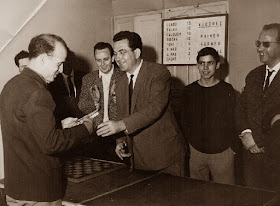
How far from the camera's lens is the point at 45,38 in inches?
72.6

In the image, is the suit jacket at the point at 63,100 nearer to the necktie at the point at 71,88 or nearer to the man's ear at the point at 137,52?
the necktie at the point at 71,88

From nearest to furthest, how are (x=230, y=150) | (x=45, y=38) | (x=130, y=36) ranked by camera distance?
(x=45, y=38) → (x=130, y=36) → (x=230, y=150)

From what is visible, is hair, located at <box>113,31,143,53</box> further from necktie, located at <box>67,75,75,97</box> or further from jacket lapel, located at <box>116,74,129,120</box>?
necktie, located at <box>67,75,75,97</box>

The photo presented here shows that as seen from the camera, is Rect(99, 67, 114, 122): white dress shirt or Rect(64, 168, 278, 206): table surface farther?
Rect(99, 67, 114, 122): white dress shirt

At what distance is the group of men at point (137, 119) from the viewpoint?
178 centimetres

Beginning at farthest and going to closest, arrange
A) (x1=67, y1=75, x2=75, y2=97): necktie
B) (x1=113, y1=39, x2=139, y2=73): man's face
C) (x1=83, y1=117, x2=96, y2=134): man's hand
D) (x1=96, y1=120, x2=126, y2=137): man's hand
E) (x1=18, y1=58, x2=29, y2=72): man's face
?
1. (x1=67, y1=75, x2=75, y2=97): necktie
2. (x1=18, y1=58, x2=29, y2=72): man's face
3. (x1=113, y1=39, x2=139, y2=73): man's face
4. (x1=96, y1=120, x2=126, y2=137): man's hand
5. (x1=83, y1=117, x2=96, y2=134): man's hand

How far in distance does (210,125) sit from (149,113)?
91cm

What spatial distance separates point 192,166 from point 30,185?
200 cm

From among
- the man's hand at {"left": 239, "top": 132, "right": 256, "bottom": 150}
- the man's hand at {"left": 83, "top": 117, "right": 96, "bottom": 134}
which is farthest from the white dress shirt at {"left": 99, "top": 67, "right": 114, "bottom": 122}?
the man's hand at {"left": 83, "top": 117, "right": 96, "bottom": 134}

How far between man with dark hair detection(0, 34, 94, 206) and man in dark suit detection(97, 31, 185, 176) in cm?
92

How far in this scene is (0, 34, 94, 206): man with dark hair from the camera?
A: 1714mm

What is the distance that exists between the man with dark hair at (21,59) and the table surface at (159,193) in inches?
77.8

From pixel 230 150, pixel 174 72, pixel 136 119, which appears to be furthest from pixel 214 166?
pixel 174 72

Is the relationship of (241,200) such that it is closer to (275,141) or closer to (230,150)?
(275,141)
